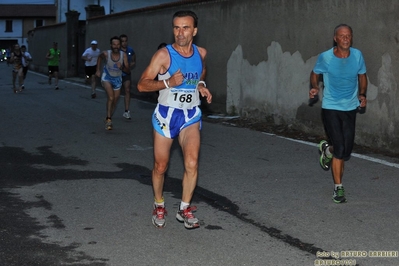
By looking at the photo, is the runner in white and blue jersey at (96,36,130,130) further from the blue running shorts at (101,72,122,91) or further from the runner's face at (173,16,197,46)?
the runner's face at (173,16,197,46)

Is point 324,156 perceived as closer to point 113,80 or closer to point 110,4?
point 113,80

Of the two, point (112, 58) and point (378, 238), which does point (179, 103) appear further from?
point (112, 58)

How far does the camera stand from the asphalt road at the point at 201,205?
6039 mm

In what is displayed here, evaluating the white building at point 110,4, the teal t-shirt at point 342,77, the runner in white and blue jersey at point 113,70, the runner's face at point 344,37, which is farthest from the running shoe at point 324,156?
the white building at point 110,4

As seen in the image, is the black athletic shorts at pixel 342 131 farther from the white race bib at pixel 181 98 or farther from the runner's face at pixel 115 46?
the runner's face at pixel 115 46

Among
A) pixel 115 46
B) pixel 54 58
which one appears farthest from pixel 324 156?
pixel 54 58

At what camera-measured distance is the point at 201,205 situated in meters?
7.90

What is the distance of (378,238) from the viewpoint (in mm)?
6449

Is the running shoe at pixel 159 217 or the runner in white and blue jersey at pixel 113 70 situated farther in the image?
the runner in white and blue jersey at pixel 113 70

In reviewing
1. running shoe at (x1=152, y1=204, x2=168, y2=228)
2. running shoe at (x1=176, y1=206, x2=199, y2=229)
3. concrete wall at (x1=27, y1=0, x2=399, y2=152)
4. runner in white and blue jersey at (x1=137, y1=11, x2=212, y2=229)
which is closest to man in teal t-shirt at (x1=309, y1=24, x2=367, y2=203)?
runner in white and blue jersey at (x1=137, y1=11, x2=212, y2=229)

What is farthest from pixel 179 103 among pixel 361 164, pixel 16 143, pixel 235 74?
pixel 235 74

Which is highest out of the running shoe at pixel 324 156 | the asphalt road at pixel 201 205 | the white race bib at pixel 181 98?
the white race bib at pixel 181 98

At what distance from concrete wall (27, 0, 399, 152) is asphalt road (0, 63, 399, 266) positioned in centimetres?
89

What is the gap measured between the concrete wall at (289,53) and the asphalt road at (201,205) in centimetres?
89
